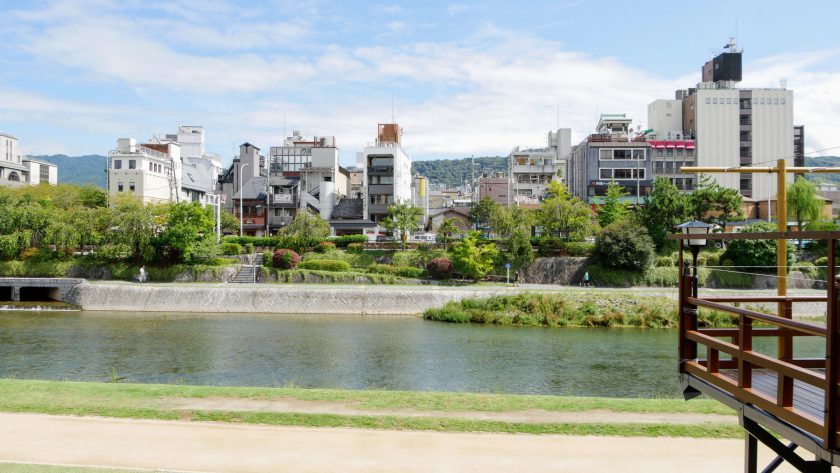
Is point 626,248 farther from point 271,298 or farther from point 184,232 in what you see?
point 184,232

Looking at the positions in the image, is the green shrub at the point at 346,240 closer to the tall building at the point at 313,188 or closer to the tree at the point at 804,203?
the tall building at the point at 313,188

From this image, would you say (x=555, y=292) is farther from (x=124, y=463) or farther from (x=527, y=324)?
(x=124, y=463)

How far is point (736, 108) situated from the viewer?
247ft

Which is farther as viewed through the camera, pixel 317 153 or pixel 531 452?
pixel 317 153

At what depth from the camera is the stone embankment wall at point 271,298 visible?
37719 mm

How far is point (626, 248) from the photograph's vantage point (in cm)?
4450

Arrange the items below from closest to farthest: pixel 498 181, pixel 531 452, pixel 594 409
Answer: pixel 531 452 → pixel 594 409 → pixel 498 181

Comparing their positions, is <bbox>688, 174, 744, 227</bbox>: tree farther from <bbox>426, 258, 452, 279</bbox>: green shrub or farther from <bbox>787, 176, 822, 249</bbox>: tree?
<bbox>426, 258, 452, 279</bbox>: green shrub

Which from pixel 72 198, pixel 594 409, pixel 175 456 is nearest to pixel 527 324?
pixel 594 409

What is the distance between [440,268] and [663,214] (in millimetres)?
18767

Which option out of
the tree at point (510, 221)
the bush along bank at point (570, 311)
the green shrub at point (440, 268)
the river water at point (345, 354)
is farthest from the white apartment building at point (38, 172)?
the bush along bank at point (570, 311)

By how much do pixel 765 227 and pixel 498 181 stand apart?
158 feet

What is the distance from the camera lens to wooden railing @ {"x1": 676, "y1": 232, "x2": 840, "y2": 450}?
15.3ft

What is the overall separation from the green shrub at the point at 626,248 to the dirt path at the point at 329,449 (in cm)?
3578
